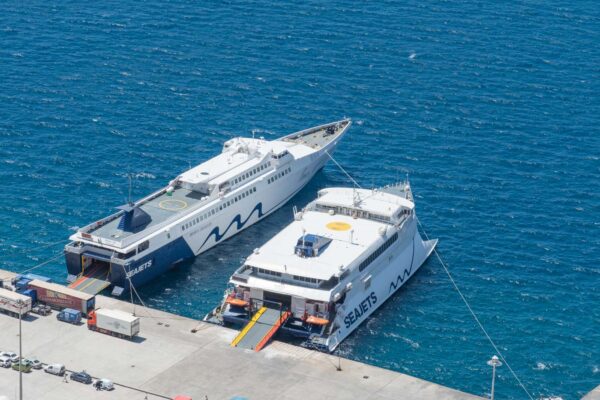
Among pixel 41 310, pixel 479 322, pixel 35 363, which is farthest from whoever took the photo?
pixel 479 322

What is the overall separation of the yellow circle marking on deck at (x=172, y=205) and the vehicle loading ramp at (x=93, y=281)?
13.2 m

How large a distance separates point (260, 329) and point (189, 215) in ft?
93.0

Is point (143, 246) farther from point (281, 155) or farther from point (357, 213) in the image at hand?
point (281, 155)

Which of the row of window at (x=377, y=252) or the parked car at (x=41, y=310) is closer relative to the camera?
the parked car at (x=41, y=310)

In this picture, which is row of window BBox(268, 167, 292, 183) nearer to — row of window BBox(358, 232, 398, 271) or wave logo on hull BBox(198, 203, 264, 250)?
wave logo on hull BBox(198, 203, 264, 250)

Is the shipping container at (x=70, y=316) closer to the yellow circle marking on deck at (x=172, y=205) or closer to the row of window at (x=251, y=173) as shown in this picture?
the yellow circle marking on deck at (x=172, y=205)

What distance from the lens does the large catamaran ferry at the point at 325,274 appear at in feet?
506

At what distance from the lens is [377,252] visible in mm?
165000

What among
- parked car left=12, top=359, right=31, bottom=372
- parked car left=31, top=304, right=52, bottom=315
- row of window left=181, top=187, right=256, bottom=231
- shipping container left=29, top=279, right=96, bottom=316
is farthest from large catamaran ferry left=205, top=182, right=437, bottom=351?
parked car left=12, top=359, right=31, bottom=372

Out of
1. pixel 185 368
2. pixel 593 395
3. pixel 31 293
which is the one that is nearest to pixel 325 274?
pixel 185 368

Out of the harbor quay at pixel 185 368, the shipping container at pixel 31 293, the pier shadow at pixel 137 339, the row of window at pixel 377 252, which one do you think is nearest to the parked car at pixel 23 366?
the harbor quay at pixel 185 368

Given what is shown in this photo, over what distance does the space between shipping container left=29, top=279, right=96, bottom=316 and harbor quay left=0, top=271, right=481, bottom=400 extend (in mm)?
2355

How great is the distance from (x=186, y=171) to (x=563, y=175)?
5871 centimetres

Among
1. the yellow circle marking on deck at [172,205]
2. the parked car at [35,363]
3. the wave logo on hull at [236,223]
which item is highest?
the yellow circle marking on deck at [172,205]
